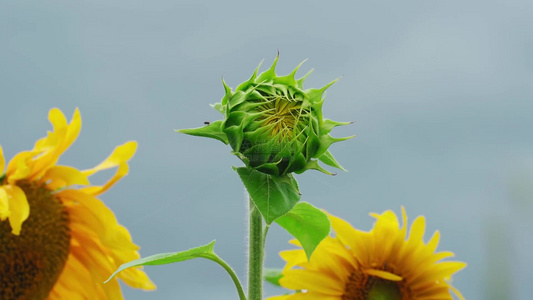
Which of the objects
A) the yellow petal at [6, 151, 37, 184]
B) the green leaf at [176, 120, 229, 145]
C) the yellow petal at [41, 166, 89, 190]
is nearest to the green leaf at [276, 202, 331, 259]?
the green leaf at [176, 120, 229, 145]

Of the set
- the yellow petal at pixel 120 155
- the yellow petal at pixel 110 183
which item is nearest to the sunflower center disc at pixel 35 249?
the yellow petal at pixel 110 183

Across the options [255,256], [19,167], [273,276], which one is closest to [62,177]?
[19,167]

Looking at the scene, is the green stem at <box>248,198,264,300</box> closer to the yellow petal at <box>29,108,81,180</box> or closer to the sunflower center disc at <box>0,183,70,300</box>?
the yellow petal at <box>29,108,81,180</box>

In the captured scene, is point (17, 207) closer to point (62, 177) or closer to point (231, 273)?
point (62, 177)

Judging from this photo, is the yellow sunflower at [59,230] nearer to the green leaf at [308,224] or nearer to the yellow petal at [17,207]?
the yellow petal at [17,207]

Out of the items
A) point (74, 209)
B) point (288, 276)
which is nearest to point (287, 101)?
point (288, 276)
